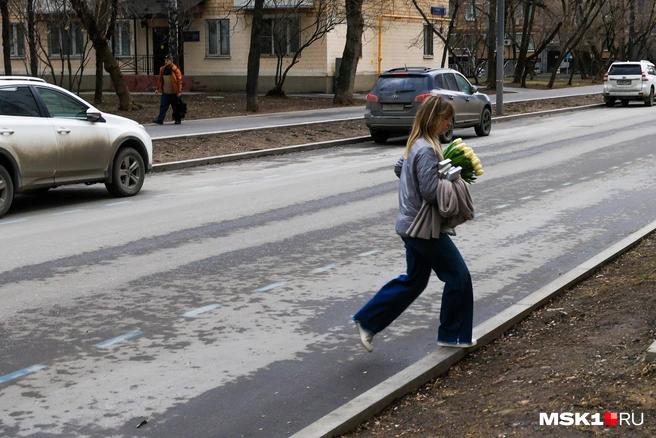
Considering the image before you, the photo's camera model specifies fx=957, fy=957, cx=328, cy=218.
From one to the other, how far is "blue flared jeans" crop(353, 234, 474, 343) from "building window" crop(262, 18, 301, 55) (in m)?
37.5

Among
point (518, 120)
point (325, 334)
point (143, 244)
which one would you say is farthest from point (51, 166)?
point (518, 120)

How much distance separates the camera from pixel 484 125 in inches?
981

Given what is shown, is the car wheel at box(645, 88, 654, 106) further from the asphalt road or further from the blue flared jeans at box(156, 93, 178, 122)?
the asphalt road

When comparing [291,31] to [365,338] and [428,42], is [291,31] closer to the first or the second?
[428,42]

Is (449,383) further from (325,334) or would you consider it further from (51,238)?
(51,238)

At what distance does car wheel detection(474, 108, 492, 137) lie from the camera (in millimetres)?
24752

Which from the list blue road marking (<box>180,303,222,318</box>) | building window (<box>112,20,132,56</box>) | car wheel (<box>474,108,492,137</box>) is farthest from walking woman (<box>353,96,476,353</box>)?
building window (<box>112,20,132,56</box>)

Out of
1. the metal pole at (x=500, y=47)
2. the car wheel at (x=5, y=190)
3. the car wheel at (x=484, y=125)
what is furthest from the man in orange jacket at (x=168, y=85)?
the car wheel at (x=5, y=190)

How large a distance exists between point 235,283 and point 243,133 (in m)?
14.2

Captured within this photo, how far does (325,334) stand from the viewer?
6914 mm

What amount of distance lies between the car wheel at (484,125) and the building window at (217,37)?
76.0ft

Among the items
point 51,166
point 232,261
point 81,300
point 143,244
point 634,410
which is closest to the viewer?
point 634,410

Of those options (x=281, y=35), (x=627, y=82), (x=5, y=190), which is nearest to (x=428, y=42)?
(x=281, y=35)

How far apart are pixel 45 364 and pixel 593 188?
411 inches
